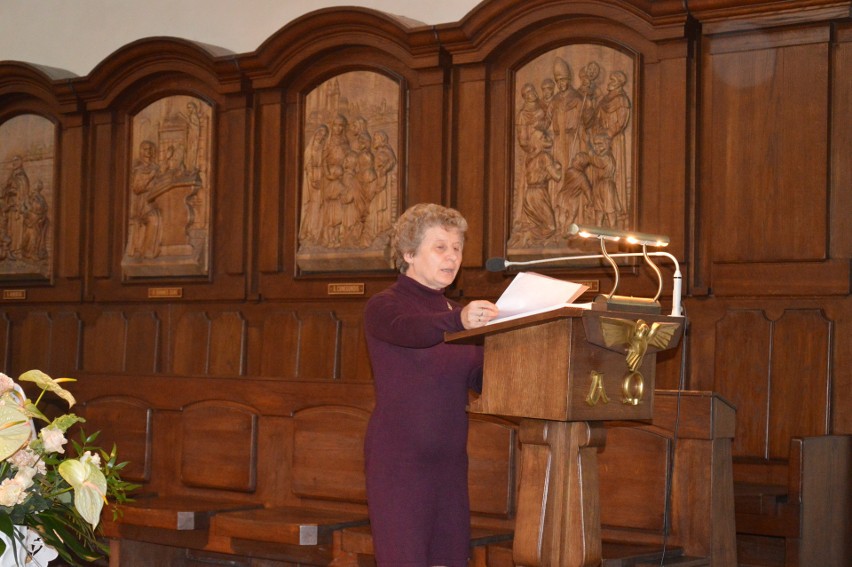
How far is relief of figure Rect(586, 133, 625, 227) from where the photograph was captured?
7.29m

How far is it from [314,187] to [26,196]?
115 inches

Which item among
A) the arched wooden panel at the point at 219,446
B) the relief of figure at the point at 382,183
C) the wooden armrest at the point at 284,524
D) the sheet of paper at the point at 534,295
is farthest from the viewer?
the relief of figure at the point at 382,183

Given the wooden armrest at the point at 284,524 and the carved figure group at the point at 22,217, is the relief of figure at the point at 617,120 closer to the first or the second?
the wooden armrest at the point at 284,524

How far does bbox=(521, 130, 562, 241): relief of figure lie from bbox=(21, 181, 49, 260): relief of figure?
4400 mm

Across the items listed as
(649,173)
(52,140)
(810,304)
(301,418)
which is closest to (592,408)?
(301,418)

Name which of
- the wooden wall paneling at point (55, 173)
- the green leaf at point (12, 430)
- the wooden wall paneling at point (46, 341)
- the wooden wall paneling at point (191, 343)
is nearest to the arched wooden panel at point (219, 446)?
the wooden wall paneling at point (191, 343)

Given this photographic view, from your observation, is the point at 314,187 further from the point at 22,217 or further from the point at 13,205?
the point at 13,205

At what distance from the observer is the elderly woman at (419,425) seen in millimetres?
3625

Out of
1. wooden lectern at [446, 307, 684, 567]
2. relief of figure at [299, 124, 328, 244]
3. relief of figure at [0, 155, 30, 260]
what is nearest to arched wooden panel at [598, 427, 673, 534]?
wooden lectern at [446, 307, 684, 567]

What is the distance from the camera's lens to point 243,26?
9422 mm

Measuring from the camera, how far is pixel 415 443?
365cm

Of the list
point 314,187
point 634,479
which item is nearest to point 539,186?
point 314,187

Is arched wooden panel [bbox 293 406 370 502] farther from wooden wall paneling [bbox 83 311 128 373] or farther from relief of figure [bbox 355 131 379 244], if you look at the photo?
wooden wall paneling [bbox 83 311 128 373]

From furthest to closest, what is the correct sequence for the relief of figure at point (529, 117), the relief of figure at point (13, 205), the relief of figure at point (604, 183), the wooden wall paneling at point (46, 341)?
the relief of figure at point (13, 205), the wooden wall paneling at point (46, 341), the relief of figure at point (529, 117), the relief of figure at point (604, 183)
